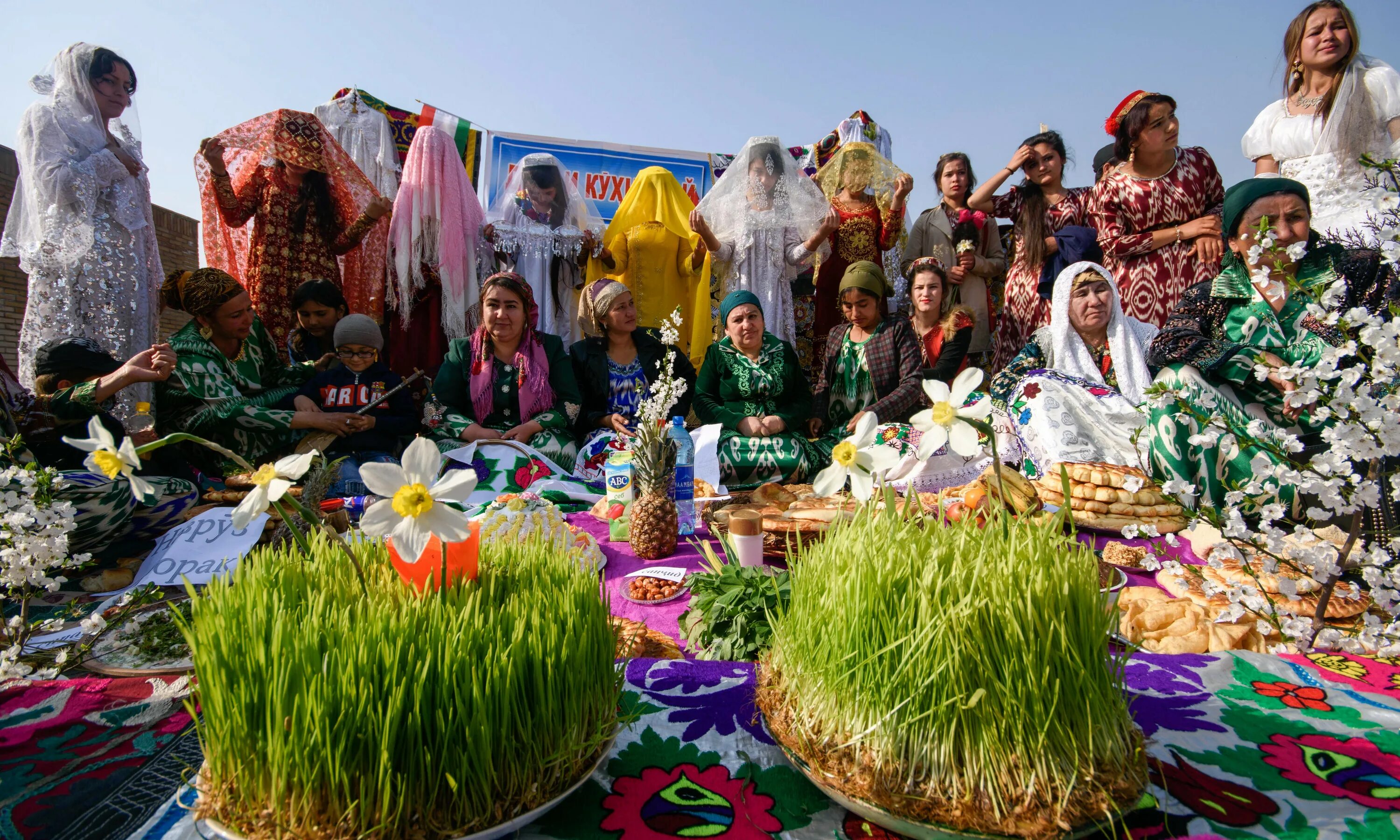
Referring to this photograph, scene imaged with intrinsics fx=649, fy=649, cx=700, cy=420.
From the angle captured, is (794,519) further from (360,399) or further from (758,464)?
(360,399)

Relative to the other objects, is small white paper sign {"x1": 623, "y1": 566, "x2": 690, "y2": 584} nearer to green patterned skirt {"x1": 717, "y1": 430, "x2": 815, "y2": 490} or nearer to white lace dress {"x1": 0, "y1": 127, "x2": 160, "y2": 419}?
green patterned skirt {"x1": 717, "y1": 430, "x2": 815, "y2": 490}

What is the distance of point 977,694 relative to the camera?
79cm

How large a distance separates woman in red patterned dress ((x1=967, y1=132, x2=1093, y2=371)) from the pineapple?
11.0 ft

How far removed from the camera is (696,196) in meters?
8.63

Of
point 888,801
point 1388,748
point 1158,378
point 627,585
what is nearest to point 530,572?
point 888,801

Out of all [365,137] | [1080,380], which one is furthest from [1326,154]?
[365,137]

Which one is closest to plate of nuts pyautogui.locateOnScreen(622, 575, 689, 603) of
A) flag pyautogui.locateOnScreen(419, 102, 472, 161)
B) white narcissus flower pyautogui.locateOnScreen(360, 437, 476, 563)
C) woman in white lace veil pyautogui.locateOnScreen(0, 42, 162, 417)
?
white narcissus flower pyautogui.locateOnScreen(360, 437, 476, 563)

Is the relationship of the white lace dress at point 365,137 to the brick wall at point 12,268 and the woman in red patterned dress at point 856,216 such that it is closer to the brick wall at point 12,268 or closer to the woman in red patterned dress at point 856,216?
the brick wall at point 12,268

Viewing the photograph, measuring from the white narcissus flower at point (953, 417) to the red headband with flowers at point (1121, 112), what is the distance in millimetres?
4703

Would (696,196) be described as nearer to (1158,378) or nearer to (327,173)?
(327,173)

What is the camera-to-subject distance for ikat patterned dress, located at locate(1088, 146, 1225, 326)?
14.5 ft

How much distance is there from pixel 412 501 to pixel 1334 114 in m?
5.53

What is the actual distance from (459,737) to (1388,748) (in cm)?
145

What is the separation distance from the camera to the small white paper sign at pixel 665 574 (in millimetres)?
2316
